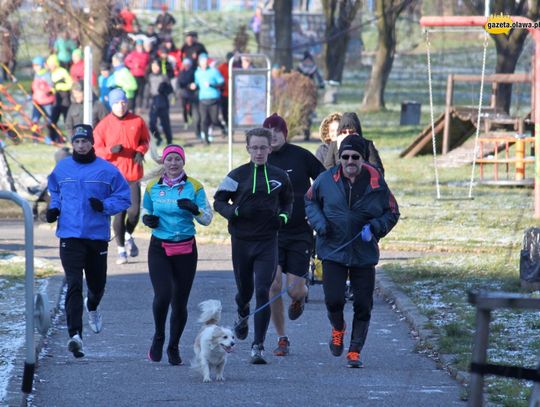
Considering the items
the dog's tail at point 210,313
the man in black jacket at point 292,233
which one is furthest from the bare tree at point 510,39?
the dog's tail at point 210,313

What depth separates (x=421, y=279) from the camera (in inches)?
520

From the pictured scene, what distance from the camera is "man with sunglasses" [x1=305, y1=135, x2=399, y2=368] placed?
363 inches

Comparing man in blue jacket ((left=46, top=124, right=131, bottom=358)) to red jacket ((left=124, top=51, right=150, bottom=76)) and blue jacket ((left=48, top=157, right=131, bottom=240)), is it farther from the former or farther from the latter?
red jacket ((left=124, top=51, right=150, bottom=76))

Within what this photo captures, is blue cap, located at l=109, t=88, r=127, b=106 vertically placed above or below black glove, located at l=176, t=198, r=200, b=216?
above

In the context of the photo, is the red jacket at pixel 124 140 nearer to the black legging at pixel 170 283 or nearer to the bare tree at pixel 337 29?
the black legging at pixel 170 283

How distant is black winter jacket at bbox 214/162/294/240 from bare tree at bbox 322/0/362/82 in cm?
3228

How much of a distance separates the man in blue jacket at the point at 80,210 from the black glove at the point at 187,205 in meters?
0.64

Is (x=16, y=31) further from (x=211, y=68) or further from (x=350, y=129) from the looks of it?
(x=350, y=129)

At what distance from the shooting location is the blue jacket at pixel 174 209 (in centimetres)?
926

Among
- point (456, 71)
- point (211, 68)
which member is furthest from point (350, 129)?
point (456, 71)

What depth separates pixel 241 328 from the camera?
9.71m

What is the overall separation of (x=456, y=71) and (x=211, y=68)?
2053 cm

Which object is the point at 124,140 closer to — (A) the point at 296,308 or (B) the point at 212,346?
(A) the point at 296,308

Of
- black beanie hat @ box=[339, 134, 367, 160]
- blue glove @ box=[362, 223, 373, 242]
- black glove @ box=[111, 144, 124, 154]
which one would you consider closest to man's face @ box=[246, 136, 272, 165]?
black beanie hat @ box=[339, 134, 367, 160]
